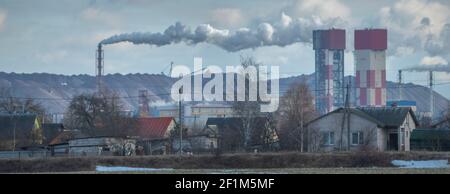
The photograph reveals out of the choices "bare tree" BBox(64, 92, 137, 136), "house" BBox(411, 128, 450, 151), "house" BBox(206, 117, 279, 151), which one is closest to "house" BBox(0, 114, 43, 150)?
"bare tree" BBox(64, 92, 137, 136)

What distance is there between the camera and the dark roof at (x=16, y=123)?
56.0 meters

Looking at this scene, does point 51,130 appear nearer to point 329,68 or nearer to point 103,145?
point 103,145

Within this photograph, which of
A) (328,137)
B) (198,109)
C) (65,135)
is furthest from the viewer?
(198,109)

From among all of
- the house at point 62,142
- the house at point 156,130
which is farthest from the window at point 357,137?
the house at point 62,142

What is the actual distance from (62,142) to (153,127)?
933 cm

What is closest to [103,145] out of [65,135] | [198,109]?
[65,135]

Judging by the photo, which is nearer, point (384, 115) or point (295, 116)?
point (384, 115)

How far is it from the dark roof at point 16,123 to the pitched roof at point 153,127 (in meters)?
8.48

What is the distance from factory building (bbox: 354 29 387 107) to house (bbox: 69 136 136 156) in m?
66.5

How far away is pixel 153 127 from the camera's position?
59.1 meters

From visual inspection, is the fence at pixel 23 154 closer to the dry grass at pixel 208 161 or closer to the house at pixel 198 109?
the dry grass at pixel 208 161
